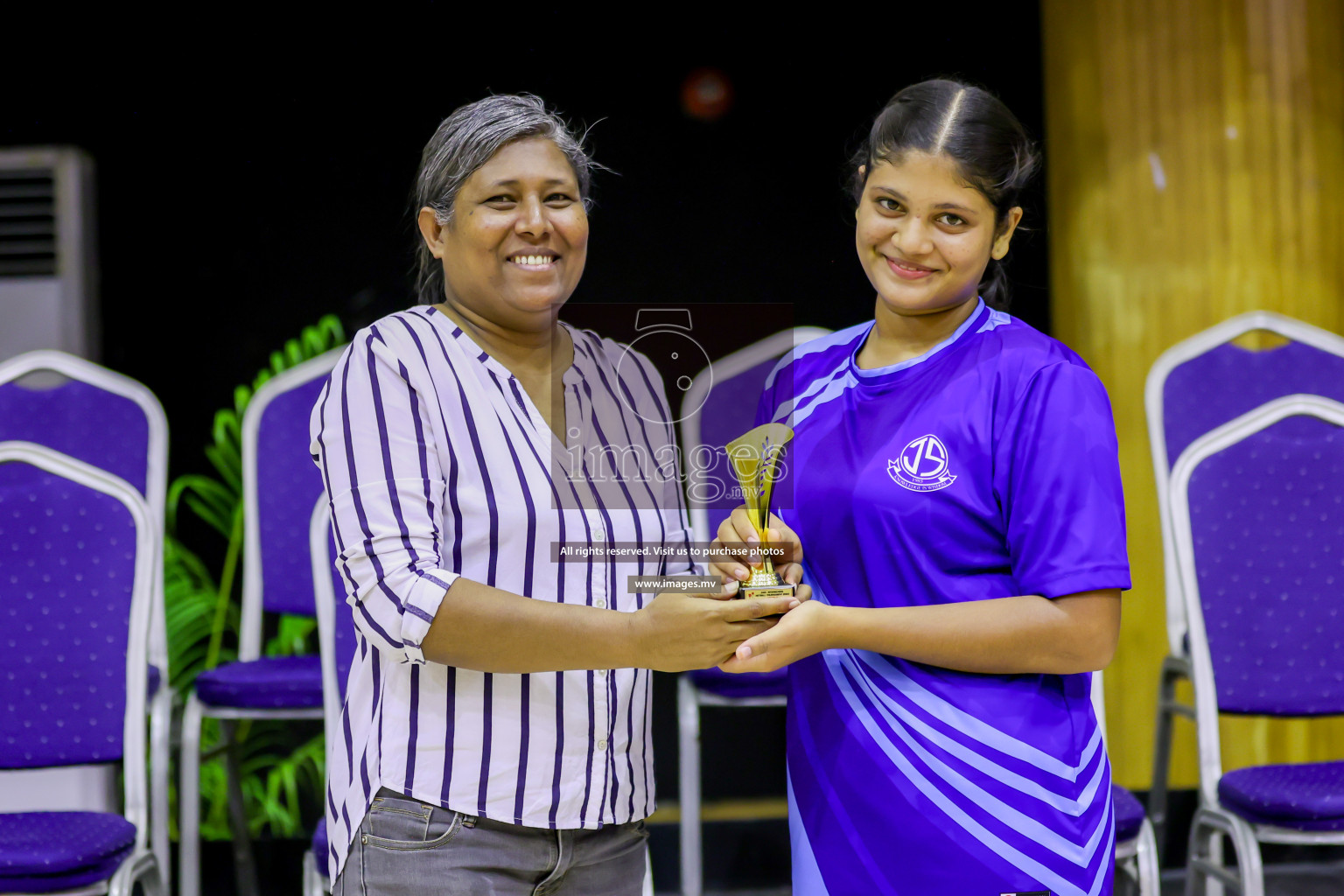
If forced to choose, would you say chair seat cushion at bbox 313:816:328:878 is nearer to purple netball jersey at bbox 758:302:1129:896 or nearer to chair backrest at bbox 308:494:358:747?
chair backrest at bbox 308:494:358:747

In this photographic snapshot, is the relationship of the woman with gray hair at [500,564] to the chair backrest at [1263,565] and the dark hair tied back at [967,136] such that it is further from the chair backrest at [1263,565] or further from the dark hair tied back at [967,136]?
the chair backrest at [1263,565]

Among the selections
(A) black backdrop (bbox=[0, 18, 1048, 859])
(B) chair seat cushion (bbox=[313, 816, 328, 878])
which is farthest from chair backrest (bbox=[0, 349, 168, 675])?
(B) chair seat cushion (bbox=[313, 816, 328, 878])

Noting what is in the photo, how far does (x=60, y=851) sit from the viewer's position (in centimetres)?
161

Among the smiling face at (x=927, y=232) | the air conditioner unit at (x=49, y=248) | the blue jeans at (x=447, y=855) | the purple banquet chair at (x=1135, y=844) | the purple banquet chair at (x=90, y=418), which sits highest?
the air conditioner unit at (x=49, y=248)

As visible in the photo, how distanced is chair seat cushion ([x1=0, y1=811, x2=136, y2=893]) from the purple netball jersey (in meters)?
1.11

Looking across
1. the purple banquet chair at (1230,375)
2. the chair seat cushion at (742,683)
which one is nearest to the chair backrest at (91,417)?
the chair seat cushion at (742,683)

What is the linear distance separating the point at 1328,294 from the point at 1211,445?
1.40m

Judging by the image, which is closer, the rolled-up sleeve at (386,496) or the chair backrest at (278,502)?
the rolled-up sleeve at (386,496)

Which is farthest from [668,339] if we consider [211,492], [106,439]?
[211,492]

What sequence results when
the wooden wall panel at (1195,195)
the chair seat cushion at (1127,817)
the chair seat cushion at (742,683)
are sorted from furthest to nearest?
the wooden wall panel at (1195,195) → the chair seat cushion at (742,683) → the chair seat cushion at (1127,817)

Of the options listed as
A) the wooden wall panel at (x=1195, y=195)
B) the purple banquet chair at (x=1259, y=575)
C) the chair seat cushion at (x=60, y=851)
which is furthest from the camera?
the wooden wall panel at (x=1195, y=195)

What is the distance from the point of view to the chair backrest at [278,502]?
103 inches

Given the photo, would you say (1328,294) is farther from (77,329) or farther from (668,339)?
(77,329)

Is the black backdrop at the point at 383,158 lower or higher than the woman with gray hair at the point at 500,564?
higher
